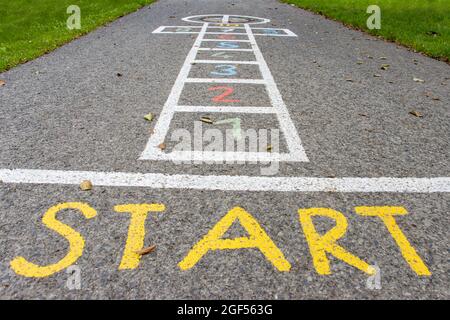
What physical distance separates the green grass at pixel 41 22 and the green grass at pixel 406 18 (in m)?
7.08

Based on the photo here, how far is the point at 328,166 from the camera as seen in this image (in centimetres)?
347

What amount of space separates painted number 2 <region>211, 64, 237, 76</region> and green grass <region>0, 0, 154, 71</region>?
3431 mm

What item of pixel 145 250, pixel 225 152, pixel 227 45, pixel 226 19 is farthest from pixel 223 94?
pixel 226 19

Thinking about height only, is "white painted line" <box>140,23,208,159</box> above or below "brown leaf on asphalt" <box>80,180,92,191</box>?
above

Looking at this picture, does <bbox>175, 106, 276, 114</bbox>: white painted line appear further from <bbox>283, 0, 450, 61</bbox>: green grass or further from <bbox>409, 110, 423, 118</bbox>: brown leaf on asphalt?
<bbox>283, 0, 450, 61</bbox>: green grass

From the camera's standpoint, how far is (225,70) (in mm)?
6613

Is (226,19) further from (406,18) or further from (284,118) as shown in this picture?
(284,118)

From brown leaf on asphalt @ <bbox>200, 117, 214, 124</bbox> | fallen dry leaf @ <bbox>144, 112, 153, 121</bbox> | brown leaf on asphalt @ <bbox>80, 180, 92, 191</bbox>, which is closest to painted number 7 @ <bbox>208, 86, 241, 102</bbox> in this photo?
brown leaf on asphalt @ <bbox>200, 117, 214, 124</bbox>

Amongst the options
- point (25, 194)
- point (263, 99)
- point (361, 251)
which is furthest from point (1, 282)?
point (263, 99)

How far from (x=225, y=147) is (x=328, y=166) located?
95 centimetres

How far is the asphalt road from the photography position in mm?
2221

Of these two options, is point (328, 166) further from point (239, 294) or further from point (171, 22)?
point (171, 22)

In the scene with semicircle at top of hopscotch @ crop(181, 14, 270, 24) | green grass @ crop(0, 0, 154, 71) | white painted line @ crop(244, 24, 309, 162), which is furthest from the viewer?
semicircle at top of hopscotch @ crop(181, 14, 270, 24)

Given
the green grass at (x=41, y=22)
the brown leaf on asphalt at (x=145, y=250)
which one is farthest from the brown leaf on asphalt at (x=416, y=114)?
the green grass at (x=41, y=22)
